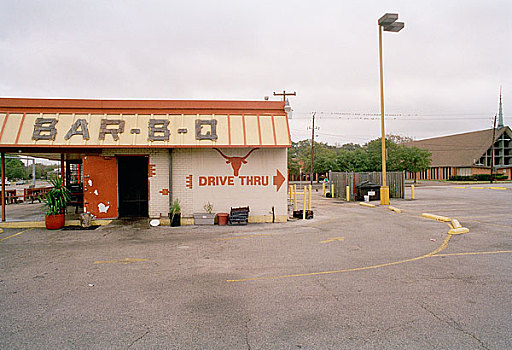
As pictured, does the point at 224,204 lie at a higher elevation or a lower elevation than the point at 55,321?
higher

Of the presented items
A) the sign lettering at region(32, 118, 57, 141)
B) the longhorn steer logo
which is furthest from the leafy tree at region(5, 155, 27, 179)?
the longhorn steer logo

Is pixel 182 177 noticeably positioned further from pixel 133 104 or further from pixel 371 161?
pixel 371 161

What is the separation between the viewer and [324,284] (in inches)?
260

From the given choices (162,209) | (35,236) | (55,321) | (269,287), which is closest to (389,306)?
(269,287)

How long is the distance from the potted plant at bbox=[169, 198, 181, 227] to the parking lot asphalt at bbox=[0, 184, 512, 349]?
2.25 m

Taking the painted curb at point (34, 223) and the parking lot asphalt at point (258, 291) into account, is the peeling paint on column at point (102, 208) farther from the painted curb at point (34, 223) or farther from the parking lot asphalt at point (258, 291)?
the parking lot asphalt at point (258, 291)

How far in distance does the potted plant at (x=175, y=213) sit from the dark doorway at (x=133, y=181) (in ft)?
18.1

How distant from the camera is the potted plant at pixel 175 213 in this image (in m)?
13.8

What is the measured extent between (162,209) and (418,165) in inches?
2093

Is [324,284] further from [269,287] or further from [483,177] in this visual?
[483,177]

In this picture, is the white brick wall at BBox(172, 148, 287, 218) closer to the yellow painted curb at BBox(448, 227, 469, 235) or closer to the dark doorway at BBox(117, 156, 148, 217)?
the dark doorway at BBox(117, 156, 148, 217)

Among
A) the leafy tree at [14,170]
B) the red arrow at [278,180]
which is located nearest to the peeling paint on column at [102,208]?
the red arrow at [278,180]

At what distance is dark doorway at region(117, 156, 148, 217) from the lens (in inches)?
763

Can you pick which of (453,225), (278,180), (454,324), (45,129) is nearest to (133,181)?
(45,129)
